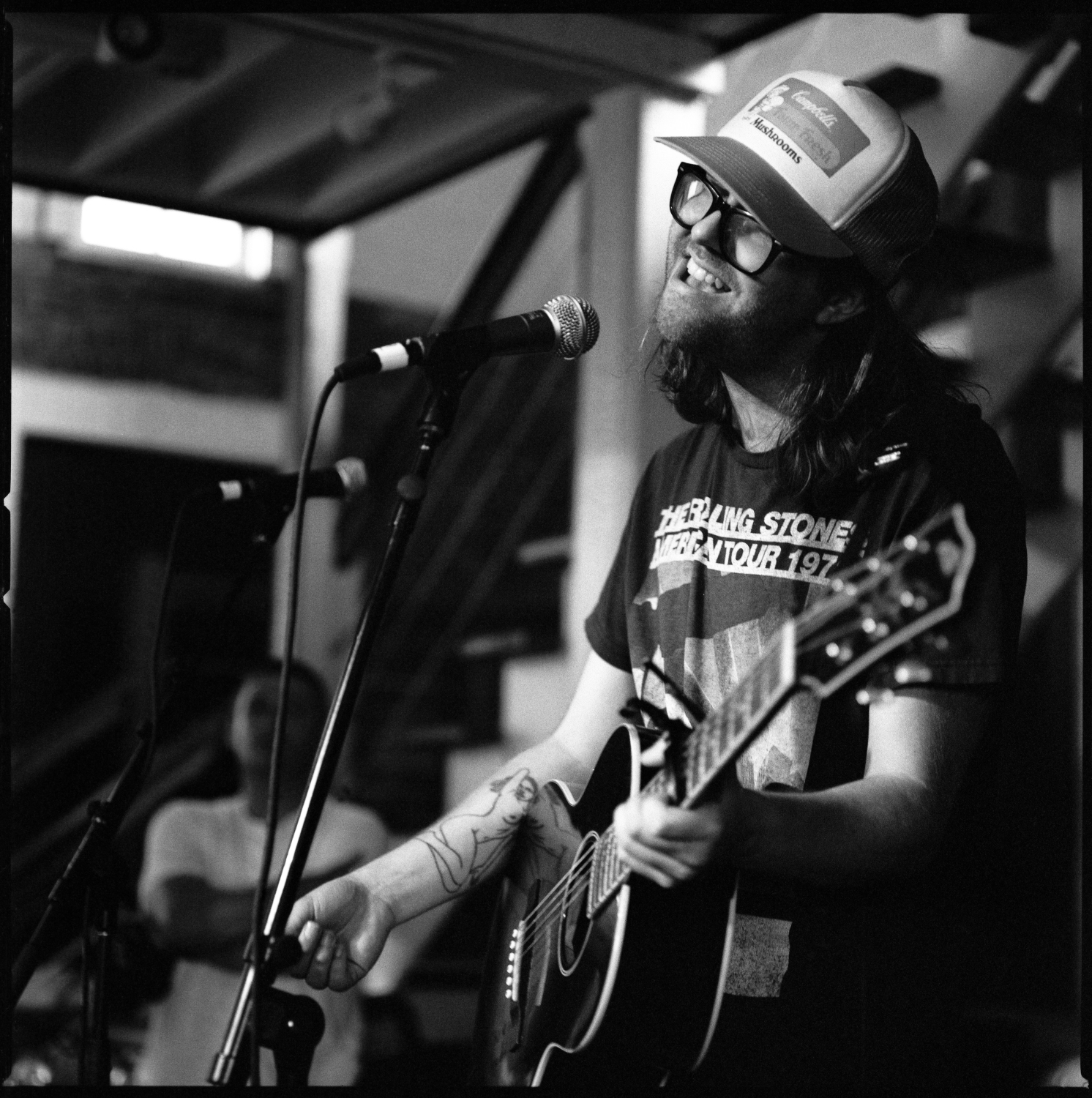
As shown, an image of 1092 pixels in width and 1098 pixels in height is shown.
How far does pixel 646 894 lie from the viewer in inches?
54.3

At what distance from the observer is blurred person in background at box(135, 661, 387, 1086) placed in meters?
3.29

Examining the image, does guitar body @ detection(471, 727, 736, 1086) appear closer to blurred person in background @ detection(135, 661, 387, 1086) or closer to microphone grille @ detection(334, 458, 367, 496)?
microphone grille @ detection(334, 458, 367, 496)

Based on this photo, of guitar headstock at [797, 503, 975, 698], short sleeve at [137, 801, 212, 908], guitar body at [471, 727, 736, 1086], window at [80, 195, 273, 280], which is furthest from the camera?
window at [80, 195, 273, 280]

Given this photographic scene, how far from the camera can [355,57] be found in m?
4.16

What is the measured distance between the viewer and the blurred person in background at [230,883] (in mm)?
3295

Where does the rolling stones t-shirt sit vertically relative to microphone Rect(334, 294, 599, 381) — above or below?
below

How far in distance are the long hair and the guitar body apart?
39 centimetres

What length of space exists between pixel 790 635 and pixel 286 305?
519 cm

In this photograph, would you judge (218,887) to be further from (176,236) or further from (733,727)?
(176,236)

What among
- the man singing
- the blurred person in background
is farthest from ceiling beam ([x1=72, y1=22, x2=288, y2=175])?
the man singing

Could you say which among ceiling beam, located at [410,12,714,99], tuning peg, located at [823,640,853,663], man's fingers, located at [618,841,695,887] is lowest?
man's fingers, located at [618,841,695,887]

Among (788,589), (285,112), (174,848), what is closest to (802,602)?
(788,589)

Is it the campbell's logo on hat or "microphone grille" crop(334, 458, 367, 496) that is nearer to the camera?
the campbell's logo on hat

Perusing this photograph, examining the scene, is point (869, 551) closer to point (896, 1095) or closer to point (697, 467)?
point (697, 467)
